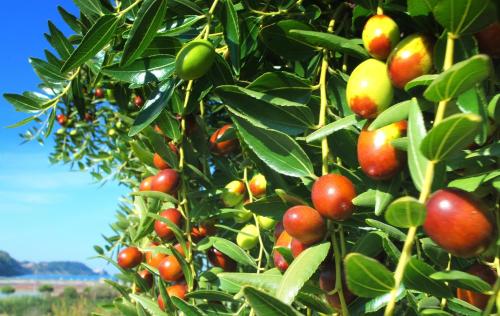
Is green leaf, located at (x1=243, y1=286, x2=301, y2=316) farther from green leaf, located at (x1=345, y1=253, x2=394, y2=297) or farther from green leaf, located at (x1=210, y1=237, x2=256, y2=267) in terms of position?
green leaf, located at (x1=210, y1=237, x2=256, y2=267)

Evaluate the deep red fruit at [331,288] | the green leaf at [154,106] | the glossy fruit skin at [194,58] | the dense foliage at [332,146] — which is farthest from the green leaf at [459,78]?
the green leaf at [154,106]

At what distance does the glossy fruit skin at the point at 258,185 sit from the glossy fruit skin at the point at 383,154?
64 cm

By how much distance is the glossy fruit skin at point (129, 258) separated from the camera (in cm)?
151

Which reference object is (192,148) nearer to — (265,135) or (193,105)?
(193,105)

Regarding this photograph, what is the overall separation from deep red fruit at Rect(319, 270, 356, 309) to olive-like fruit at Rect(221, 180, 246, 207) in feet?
2.07

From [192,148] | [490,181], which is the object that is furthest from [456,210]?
[192,148]

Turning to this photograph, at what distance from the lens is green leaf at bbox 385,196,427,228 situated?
49cm

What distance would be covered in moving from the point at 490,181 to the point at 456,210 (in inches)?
5.8

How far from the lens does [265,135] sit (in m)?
0.84

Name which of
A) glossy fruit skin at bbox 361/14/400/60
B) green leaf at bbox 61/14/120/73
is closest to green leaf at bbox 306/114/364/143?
glossy fruit skin at bbox 361/14/400/60

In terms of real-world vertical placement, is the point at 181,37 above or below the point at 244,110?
above

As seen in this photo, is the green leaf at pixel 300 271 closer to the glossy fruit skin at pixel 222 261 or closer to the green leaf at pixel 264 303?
the green leaf at pixel 264 303

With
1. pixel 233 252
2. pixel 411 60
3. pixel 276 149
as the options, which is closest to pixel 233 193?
pixel 233 252

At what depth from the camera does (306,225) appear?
27.8 inches
